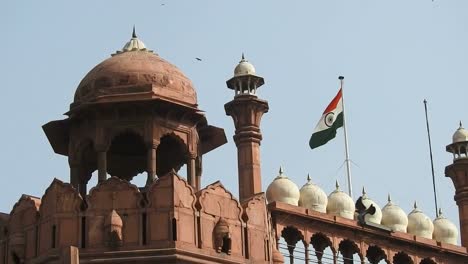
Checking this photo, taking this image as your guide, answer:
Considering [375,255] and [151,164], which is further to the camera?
[375,255]

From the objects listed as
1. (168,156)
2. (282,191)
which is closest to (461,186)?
(282,191)

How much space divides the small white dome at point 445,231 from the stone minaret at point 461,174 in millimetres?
627

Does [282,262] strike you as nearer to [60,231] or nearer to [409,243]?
[60,231]

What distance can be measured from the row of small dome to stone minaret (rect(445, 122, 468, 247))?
2.05 ft

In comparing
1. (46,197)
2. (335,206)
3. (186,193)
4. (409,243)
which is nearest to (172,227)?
(186,193)

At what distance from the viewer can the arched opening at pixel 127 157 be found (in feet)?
71.1

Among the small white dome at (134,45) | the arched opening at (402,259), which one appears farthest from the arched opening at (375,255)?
the small white dome at (134,45)

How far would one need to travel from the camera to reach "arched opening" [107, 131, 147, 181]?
71.1 ft

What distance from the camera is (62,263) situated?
18.1 m

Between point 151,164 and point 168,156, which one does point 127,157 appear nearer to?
point 168,156

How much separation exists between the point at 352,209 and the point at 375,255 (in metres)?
1.34

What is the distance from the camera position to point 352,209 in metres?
25.4

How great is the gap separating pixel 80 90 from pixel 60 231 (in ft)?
8.72

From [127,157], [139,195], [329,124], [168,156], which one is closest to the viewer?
[139,195]
